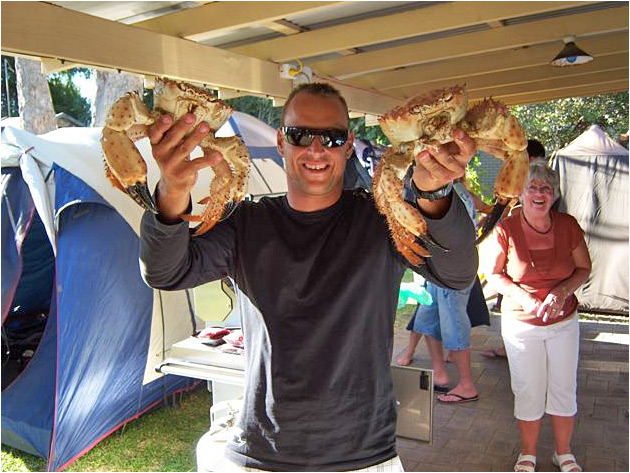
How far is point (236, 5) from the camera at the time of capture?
3520mm

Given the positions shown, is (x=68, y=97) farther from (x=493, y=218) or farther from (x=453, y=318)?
(x=493, y=218)

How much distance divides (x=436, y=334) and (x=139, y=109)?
4362mm

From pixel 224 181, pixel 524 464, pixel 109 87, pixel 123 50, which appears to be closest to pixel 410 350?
pixel 524 464

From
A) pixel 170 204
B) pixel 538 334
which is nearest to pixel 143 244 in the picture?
pixel 170 204

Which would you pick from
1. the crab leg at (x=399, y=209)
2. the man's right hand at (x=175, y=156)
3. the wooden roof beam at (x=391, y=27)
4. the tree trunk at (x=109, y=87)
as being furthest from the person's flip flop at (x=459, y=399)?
the tree trunk at (x=109, y=87)

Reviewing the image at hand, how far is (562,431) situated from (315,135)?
10.1 feet

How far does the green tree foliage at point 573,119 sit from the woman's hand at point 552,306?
17.7m

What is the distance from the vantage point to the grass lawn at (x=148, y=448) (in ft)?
16.5

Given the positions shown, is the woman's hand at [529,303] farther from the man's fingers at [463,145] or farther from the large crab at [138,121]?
the large crab at [138,121]

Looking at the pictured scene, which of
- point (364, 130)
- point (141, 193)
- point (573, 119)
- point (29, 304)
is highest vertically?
point (573, 119)

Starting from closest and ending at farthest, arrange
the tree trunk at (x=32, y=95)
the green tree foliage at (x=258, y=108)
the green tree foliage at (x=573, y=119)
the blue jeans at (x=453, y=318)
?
the blue jeans at (x=453, y=318) < the tree trunk at (x=32, y=95) < the green tree foliage at (x=573, y=119) < the green tree foliage at (x=258, y=108)

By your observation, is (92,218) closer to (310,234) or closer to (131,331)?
(131,331)

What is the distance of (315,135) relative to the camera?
2025 millimetres

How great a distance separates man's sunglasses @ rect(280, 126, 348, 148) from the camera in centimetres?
203
